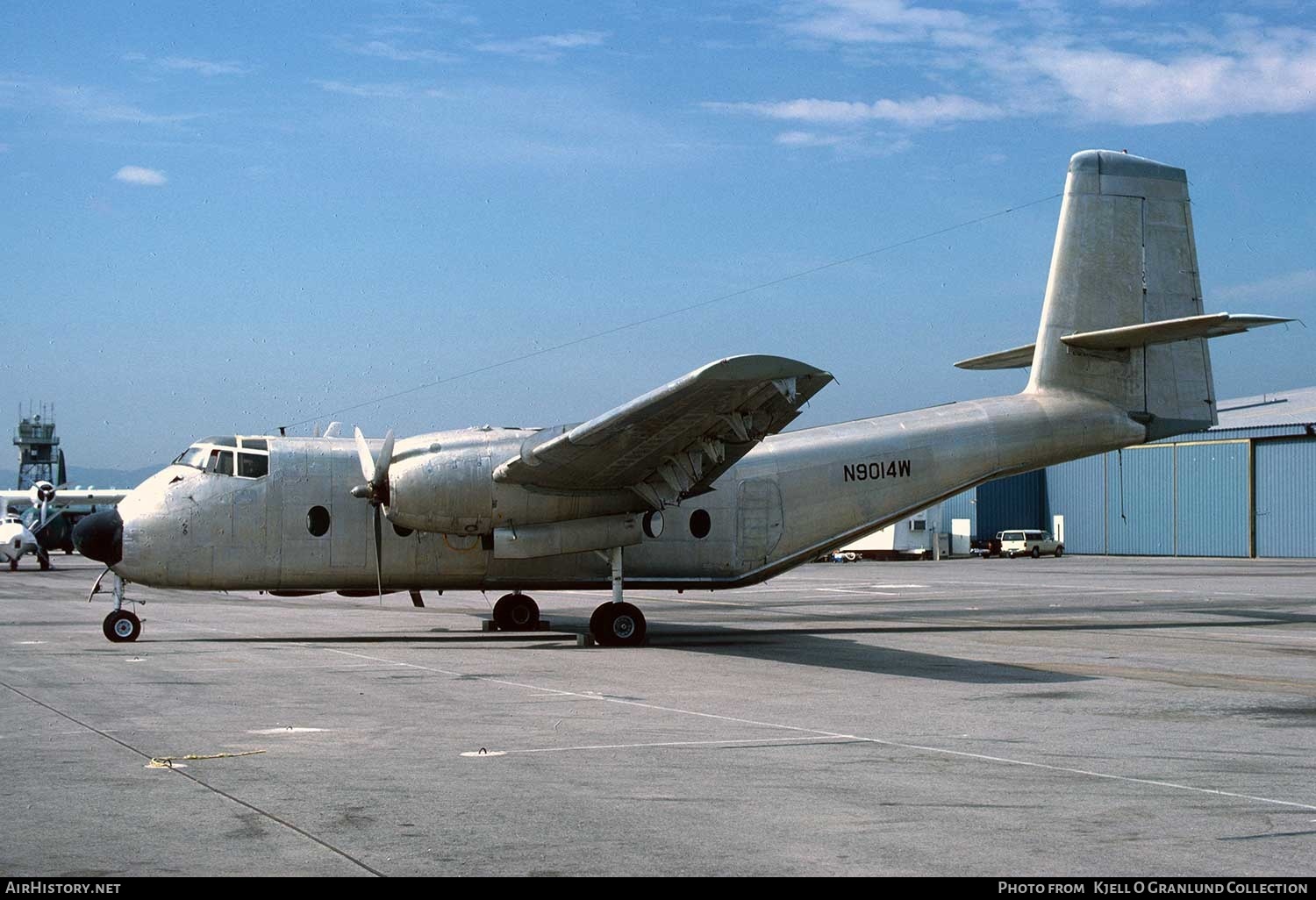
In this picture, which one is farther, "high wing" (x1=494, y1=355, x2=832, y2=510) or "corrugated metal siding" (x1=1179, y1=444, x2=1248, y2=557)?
"corrugated metal siding" (x1=1179, y1=444, x2=1248, y2=557)

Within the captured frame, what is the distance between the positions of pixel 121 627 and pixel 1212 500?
6492cm

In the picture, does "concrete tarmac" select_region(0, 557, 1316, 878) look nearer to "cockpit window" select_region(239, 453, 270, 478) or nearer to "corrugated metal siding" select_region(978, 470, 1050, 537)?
"cockpit window" select_region(239, 453, 270, 478)

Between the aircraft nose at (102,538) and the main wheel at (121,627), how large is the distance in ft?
2.75

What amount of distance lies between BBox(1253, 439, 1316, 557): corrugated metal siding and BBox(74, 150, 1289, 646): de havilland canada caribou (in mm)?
49089

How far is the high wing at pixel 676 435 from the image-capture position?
14859 millimetres

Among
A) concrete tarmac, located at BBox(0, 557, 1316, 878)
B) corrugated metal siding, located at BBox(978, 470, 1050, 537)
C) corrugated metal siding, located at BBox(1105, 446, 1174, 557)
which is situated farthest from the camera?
corrugated metal siding, located at BBox(978, 470, 1050, 537)

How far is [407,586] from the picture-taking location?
19344 mm

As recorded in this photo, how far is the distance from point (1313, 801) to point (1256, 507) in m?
67.5

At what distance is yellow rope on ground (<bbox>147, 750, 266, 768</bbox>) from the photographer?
865 cm

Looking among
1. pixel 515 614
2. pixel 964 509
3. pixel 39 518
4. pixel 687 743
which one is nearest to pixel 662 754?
pixel 687 743

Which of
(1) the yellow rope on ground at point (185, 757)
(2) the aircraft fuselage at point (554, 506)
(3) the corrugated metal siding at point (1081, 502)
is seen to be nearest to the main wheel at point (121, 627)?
(2) the aircraft fuselage at point (554, 506)

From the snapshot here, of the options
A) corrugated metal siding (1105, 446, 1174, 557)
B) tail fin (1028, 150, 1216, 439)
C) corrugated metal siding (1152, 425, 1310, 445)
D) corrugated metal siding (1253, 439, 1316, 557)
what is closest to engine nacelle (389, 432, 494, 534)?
tail fin (1028, 150, 1216, 439)


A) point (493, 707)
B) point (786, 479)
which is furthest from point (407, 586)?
point (493, 707)
